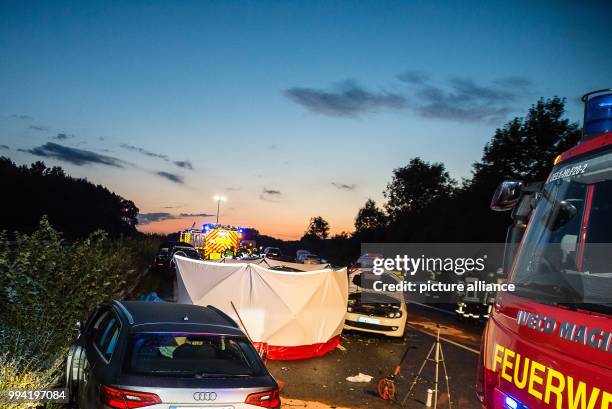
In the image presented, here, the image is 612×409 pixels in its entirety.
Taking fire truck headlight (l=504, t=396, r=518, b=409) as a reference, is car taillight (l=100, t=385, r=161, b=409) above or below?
below

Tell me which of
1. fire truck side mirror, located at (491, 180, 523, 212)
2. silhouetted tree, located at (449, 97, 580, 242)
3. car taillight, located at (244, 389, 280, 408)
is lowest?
car taillight, located at (244, 389, 280, 408)

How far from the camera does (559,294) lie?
2859 millimetres

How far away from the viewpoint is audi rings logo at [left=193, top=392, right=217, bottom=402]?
3881mm

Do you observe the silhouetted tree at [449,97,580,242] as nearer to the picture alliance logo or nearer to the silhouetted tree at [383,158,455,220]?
the picture alliance logo

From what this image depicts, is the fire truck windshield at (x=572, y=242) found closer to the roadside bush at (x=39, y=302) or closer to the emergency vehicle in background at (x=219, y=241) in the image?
the roadside bush at (x=39, y=302)

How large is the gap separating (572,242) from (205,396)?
119 inches

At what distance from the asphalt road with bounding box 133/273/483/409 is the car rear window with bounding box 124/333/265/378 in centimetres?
266

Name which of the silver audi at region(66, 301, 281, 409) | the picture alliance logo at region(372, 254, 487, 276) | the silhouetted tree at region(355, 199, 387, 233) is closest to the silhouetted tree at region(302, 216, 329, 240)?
the silhouetted tree at region(355, 199, 387, 233)

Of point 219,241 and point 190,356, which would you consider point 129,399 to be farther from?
point 219,241

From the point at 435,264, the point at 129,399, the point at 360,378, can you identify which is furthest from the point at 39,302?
the point at 435,264

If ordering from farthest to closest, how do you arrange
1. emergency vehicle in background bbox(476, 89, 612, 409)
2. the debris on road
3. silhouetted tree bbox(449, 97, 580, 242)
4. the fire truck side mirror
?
1. silhouetted tree bbox(449, 97, 580, 242)
2. the debris on road
3. the fire truck side mirror
4. emergency vehicle in background bbox(476, 89, 612, 409)

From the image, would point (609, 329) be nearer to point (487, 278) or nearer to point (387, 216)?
point (487, 278)

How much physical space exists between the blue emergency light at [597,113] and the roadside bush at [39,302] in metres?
6.02

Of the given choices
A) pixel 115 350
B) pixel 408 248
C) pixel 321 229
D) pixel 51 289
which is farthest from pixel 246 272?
pixel 321 229
